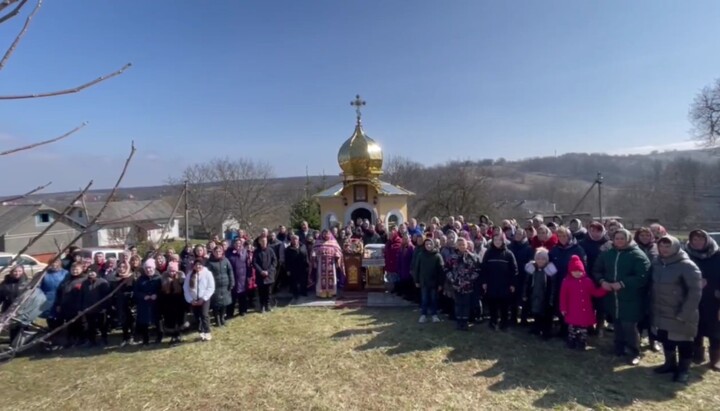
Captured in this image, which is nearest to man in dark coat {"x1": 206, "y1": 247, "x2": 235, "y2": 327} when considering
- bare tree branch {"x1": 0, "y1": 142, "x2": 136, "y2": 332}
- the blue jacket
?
the blue jacket

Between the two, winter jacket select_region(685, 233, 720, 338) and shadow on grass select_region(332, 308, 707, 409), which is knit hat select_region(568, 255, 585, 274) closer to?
shadow on grass select_region(332, 308, 707, 409)

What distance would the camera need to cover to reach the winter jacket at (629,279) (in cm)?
584

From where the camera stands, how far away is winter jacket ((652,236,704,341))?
523 cm

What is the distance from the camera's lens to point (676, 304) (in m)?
5.35

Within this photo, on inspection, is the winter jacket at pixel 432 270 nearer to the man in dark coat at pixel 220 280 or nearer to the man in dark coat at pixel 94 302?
the man in dark coat at pixel 220 280

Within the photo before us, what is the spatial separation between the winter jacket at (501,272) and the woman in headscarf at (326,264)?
154 inches

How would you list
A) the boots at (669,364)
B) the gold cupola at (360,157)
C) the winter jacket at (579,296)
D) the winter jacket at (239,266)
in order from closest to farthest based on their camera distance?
the boots at (669,364)
the winter jacket at (579,296)
the winter jacket at (239,266)
the gold cupola at (360,157)

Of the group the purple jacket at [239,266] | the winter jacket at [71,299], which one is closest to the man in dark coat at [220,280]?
the purple jacket at [239,266]

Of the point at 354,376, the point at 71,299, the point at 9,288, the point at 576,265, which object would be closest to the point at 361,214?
the point at 71,299

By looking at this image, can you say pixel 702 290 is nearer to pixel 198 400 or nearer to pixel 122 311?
pixel 198 400

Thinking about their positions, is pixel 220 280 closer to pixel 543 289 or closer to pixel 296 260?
pixel 296 260

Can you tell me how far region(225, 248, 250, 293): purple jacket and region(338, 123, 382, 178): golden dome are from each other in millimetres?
8940

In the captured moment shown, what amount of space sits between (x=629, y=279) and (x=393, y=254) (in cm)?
482

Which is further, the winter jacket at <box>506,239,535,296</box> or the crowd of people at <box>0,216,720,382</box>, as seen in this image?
the winter jacket at <box>506,239,535,296</box>
